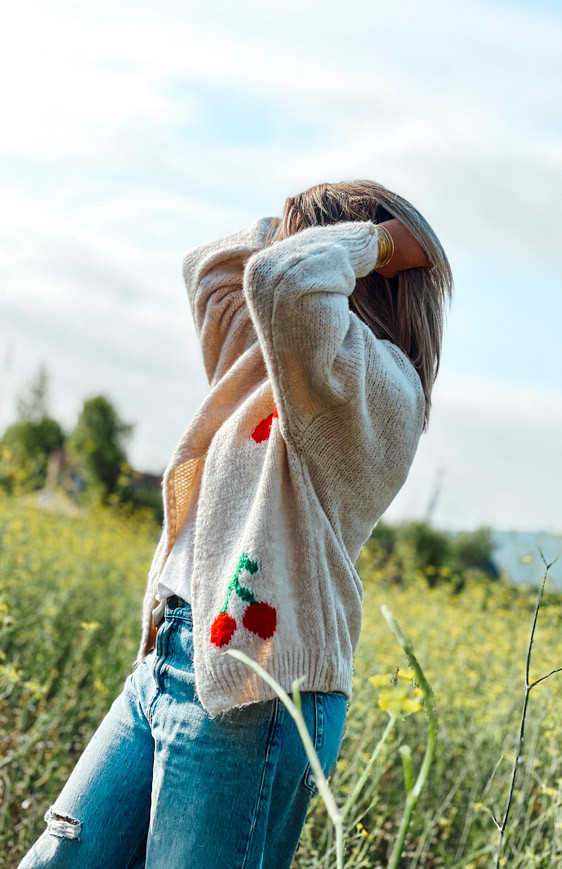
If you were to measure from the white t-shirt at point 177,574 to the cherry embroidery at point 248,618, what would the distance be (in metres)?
0.11

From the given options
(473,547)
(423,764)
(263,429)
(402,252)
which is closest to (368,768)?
(423,764)

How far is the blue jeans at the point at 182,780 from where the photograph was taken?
4.11 ft

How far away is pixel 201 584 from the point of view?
4.38 ft

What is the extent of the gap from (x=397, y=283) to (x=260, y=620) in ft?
2.28

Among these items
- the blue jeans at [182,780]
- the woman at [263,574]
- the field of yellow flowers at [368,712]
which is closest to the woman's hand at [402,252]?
the woman at [263,574]

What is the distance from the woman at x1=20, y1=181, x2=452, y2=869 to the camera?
4.14 ft

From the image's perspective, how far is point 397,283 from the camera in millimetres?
1614

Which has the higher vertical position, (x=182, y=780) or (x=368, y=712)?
(x=368, y=712)

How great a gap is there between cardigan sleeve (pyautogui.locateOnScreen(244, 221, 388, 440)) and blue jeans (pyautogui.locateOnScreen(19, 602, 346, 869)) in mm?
386

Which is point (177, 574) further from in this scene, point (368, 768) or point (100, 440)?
point (100, 440)

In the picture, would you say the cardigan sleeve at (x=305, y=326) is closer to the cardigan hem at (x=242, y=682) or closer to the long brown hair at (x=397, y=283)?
the long brown hair at (x=397, y=283)

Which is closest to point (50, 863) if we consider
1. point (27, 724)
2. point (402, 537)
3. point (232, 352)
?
point (232, 352)

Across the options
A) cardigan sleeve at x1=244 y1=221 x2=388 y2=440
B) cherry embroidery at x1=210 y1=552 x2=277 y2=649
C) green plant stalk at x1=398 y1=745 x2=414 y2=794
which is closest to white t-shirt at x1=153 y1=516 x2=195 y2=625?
cherry embroidery at x1=210 y1=552 x2=277 y2=649

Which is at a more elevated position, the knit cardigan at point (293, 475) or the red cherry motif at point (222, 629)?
the knit cardigan at point (293, 475)
